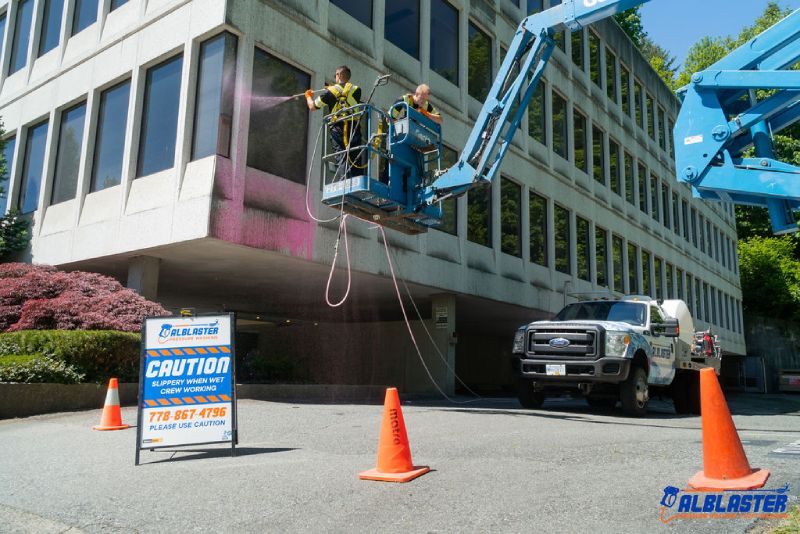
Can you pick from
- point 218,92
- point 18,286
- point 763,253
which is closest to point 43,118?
point 18,286

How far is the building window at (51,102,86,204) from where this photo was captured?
1655 cm

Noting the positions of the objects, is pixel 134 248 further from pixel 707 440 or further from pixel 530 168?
pixel 530 168

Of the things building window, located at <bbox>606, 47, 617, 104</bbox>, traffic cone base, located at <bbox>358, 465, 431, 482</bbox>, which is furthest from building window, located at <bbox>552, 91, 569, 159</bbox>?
traffic cone base, located at <bbox>358, 465, 431, 482</bbox>

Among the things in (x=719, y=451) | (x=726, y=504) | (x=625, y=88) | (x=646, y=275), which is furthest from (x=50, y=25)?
(x=646, y=275)

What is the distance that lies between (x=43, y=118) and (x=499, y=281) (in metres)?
13.9

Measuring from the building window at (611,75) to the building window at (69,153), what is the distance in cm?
2277

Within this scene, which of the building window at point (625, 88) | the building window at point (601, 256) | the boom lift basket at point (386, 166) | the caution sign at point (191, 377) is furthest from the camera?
the building window at point (625, 88)

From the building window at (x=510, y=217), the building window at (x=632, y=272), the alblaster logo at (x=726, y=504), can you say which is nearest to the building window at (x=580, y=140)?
the building window at (x=632, y=272)

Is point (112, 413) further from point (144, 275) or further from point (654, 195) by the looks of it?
point (654, 195)

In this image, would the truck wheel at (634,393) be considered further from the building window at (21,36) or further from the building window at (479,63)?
the building window at (21,36)

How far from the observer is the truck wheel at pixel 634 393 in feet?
37.4

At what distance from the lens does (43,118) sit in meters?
18.0

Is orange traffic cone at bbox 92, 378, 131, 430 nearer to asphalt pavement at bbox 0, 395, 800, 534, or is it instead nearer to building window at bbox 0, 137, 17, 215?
asphalt pavement at bbox 0, 395, 800, 534

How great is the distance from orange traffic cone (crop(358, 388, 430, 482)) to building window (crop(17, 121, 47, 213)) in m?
15.2
